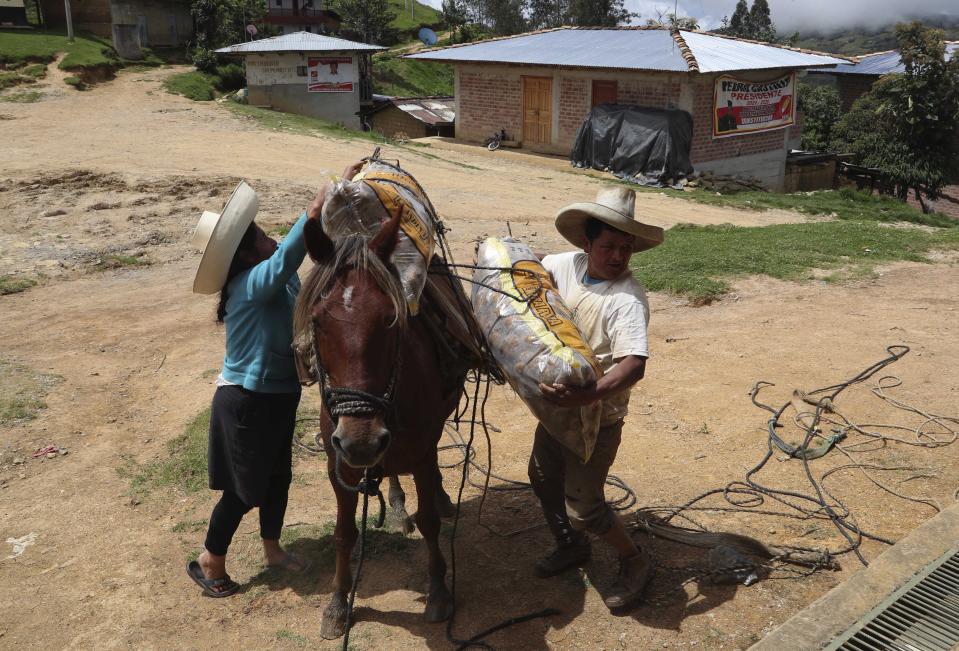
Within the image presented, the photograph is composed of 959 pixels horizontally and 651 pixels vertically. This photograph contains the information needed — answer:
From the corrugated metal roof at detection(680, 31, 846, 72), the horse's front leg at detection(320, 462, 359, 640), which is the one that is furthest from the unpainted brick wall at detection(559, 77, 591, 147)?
the horse's front leg at detection(320, 462, 359, 640)

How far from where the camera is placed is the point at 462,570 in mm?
4254

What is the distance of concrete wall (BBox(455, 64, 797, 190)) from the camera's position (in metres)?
20.7

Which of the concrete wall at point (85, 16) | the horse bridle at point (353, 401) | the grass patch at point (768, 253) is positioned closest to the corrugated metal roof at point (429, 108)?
the concrete wall at point (85, 16)

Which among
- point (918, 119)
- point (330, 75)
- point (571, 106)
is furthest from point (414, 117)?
point (918, 119)

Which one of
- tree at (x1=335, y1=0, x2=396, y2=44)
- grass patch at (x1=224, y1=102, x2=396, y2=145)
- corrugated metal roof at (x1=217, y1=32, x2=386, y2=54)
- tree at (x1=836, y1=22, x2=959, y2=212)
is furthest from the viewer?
tree at (x1=335, y1=0, x2=396, y2=44)

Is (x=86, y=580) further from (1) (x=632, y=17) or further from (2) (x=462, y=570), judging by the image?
(1) (x=632, y=17)

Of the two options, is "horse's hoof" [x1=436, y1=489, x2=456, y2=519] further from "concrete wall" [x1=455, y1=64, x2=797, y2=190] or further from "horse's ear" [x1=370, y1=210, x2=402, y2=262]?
"concrete wall" [x1=455, y1=64, x2=797, y2=190]

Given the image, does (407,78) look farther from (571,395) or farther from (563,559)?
(571,395)

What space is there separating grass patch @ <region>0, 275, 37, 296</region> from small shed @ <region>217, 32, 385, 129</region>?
21347mm

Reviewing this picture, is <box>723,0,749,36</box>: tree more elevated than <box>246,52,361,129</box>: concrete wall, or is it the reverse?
<box>723,0,749,36</box>: tree

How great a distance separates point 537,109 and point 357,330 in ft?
72.7

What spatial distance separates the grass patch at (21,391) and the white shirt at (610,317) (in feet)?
14.6

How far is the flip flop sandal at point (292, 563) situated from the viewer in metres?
4.31

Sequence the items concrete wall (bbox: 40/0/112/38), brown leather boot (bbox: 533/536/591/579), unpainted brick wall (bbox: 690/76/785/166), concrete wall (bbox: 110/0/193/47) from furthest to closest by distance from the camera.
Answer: concrete wall (bbox: 40/0/112/38)
concrete wall (bbox: 110/0/193/47)
unpainted brick wall (bbox: 690/76/785/166)
brown leather boot (bbox: 533/536/591/579)
